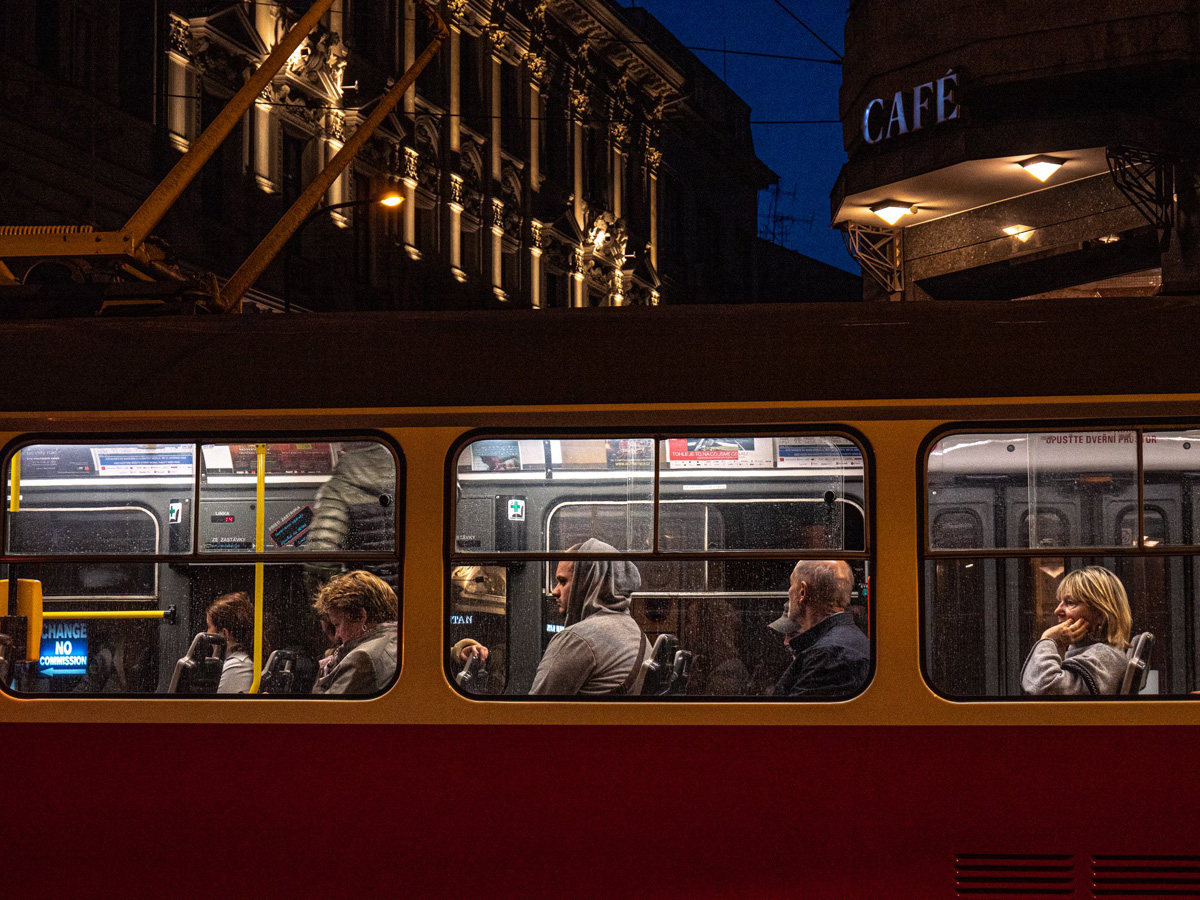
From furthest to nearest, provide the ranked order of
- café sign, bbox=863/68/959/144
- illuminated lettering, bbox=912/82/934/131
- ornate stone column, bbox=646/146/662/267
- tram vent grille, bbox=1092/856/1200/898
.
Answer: ornate stone column, bbox=646/146/662/267
illuminated lettering, bbox=912/82/934/131
café sign, bbox=863/68/959/144
tram vent grille, bbox=1092/856/1200/898

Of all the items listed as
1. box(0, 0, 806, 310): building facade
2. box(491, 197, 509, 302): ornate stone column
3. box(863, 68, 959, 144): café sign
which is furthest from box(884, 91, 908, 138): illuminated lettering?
box(491, 197, 509, 302): ornate stone column

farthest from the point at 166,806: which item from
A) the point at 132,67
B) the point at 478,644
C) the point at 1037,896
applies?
the point at 132,67

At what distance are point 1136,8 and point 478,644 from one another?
9.03 meters

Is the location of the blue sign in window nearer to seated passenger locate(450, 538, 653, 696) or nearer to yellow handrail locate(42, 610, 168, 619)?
yellow handrail locate(42, 610, 168, 619)

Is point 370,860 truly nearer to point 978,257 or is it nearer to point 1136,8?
point 1136,8

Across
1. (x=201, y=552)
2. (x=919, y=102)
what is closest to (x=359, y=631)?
(x=201, y=552)

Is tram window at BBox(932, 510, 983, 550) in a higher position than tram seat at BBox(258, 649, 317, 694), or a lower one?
higher

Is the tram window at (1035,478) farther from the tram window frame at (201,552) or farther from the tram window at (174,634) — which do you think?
the tram window at (174,634)

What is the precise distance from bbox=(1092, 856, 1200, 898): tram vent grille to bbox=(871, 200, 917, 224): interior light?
9924 mm

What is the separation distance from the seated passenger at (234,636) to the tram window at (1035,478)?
2371 millimetres

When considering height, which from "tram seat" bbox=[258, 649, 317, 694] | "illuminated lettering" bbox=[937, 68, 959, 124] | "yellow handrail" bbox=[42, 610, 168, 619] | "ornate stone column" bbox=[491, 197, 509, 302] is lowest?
"tram seat" bbox=[258, 649, 317, 694]

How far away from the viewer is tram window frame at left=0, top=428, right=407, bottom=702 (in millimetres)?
4441

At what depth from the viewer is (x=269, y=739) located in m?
4.44

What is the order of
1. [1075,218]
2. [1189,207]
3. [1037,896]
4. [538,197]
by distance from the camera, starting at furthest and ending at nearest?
[538,197]
[1075,218]
[1189,207]
[1037,896]
